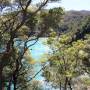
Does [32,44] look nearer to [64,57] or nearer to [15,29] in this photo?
[15,29]

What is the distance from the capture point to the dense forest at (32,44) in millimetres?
22203

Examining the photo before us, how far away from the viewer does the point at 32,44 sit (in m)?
23.9

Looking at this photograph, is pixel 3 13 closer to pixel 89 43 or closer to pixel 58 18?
pixel 58 18

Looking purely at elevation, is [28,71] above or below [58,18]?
below

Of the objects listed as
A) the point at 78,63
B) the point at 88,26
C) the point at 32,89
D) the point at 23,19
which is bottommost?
the point at 32,89

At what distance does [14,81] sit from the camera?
26.8 m

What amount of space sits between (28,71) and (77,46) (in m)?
4.56

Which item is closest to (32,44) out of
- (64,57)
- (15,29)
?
(15,29)

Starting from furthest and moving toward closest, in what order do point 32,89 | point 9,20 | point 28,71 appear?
point 32,89 → point 28,71 → point 9,20

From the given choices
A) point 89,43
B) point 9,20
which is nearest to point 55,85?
point 89,43

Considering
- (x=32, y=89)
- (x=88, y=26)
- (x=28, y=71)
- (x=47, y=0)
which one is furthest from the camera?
(x=88, y=26)

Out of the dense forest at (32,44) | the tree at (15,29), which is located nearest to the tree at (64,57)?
the dense forest at (32,44)

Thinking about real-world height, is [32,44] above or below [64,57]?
above

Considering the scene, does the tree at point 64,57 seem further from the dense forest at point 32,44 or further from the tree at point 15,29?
the tree at point 15,29
